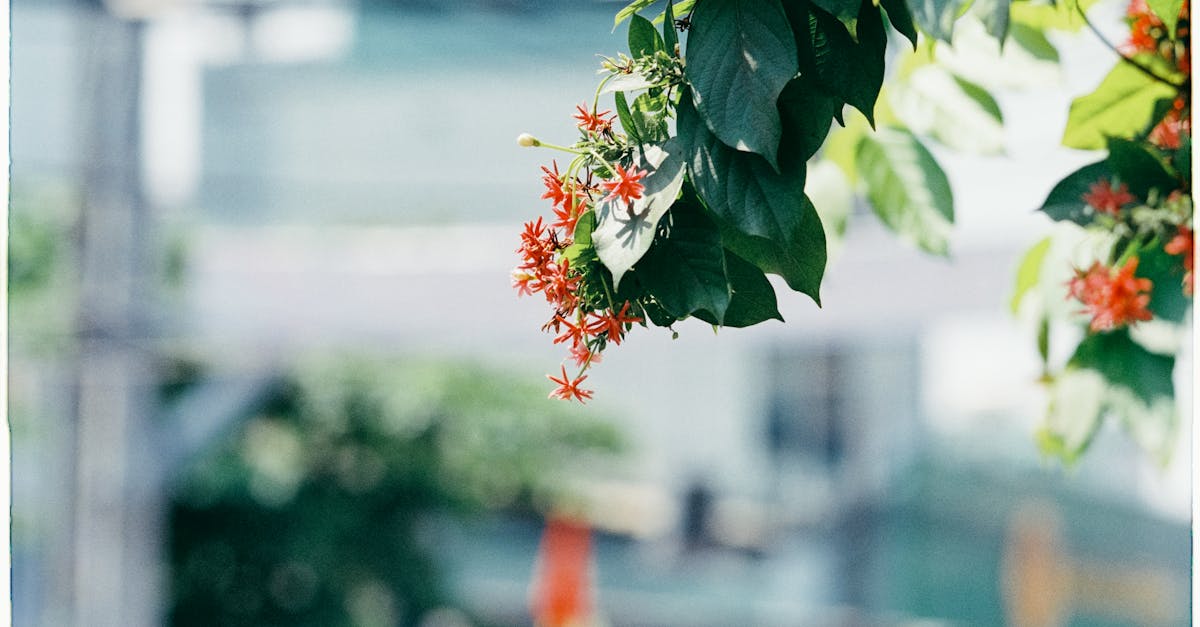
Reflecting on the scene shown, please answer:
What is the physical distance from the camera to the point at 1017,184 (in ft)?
6.74

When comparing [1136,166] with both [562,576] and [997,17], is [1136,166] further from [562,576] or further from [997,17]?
[562,576]

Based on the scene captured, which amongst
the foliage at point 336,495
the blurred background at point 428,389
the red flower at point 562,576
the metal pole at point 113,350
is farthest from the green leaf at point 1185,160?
the foliage at point 336,495

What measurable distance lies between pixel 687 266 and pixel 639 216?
0.02 metres

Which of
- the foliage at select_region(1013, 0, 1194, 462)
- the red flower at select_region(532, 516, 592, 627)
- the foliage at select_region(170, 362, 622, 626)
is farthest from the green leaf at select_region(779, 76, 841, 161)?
the foliage at select_region(170, 362, 622, 626)

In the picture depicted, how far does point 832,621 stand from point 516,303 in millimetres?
1843

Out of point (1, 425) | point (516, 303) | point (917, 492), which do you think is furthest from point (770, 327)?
point (1, 425)

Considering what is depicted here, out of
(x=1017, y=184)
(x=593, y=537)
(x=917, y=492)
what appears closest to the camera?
(x=1017, y=184)

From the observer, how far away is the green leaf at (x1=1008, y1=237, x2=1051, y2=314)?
21.2 inches

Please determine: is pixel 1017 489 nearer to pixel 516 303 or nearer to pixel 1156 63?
pixel 516 303

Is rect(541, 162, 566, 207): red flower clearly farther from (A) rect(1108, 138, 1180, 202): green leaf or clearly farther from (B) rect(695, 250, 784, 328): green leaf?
(A) rect(1108, 138, 1180, 202): green leaf

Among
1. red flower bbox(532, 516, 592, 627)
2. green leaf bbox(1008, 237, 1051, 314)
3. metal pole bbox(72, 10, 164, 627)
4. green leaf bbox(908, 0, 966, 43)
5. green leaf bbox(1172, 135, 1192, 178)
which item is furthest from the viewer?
red flower bbox(532, 516, 592, 627)

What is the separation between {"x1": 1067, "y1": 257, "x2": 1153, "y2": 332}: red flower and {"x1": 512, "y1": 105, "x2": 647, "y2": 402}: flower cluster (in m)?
0.24

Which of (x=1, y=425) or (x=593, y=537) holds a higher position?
(x=1, y=425)

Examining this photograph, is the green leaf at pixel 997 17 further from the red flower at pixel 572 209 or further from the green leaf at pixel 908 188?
the green leaf at pixel 908 188
